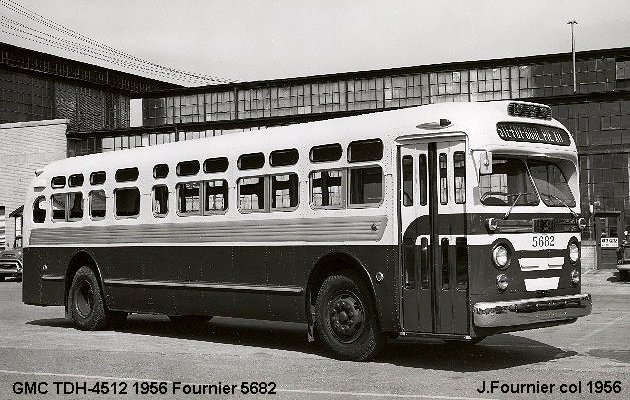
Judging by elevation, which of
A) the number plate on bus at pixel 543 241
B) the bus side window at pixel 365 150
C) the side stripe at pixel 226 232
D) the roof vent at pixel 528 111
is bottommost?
the number plate on bus at pixel 543 241

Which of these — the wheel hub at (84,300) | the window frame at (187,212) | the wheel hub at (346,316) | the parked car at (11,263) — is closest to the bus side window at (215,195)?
the window frame at (187,212)

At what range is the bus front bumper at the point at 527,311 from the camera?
35.9 feet

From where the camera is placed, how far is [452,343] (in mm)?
14047

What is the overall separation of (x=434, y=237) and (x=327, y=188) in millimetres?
1889

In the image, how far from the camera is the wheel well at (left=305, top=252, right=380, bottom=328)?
1256 centimetres

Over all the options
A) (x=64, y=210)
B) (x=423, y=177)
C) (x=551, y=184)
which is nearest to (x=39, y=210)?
(x=64, y=210)

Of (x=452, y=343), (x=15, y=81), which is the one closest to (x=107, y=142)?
(x=15, y=81)

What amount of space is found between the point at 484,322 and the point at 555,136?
282cm

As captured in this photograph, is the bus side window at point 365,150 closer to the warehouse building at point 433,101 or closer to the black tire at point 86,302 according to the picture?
the black tire at point 86,302

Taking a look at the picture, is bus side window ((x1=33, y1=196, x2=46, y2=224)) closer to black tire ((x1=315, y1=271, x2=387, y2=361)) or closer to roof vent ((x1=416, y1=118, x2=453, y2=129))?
black tire ((x1=315, y1=271, x2=387, y2=361))

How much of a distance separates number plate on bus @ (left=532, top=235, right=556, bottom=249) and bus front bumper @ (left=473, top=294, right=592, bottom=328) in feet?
1.98

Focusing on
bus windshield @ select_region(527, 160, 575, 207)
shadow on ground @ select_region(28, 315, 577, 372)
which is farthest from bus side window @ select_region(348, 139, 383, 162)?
shadow on ground @ select_region(28, 315, 577, 372)

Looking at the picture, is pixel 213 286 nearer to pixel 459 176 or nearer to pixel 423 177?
pixel 423 177

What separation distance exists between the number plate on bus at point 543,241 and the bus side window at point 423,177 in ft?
4.36
